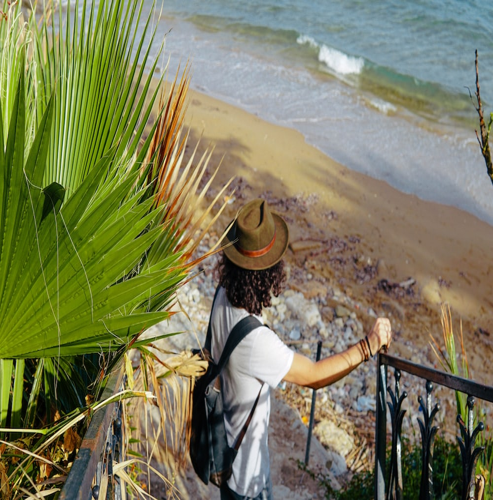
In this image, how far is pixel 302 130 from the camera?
10516 mm

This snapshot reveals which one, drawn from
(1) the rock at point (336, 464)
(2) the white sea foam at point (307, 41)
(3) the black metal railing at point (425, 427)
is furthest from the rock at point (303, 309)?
(2) the white sea foam at point (307, 41)

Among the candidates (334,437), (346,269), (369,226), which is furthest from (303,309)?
(369,226)

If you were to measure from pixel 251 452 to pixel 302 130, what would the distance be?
868 cm

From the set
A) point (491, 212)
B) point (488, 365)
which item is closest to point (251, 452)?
point (488, 365)

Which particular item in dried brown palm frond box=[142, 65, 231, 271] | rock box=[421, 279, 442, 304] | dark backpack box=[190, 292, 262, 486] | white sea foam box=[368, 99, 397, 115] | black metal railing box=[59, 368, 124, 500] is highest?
dried brown palm frond box=[142, 65, 231, 271]

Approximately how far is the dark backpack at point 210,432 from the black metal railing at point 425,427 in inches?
23.2

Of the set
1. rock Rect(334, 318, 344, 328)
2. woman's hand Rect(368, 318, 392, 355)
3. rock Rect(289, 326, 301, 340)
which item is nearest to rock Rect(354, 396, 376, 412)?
rock Rect(289, 326, 301, 340)

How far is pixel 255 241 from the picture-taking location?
2.38 meters

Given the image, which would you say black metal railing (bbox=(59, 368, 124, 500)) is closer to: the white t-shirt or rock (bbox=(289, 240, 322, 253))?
the white t-shirt

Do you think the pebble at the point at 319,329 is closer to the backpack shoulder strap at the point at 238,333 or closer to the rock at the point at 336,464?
the rock at the point at 336,464

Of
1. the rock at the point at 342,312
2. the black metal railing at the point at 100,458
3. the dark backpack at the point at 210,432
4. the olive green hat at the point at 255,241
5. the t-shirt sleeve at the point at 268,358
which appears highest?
the olive green hat at the point at 255,241

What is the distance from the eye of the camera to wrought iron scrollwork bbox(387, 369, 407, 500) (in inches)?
87.0

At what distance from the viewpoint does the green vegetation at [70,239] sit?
1.42m

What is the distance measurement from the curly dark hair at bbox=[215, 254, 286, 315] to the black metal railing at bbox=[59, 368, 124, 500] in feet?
2.28
